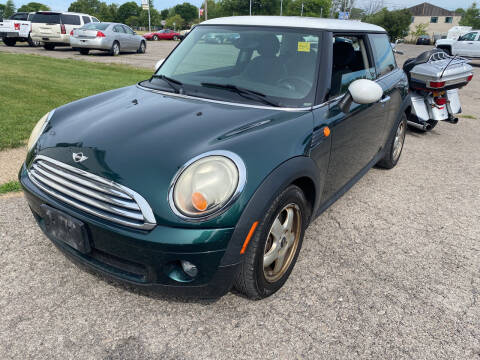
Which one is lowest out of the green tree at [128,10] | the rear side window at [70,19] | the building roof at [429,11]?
the rear side window at [70,19]

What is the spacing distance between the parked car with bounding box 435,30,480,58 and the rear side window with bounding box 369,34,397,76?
794 inches

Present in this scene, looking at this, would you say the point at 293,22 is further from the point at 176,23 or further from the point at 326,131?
the point at 176,23

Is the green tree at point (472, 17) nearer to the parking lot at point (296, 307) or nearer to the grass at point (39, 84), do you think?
the grass at point (39, 84)

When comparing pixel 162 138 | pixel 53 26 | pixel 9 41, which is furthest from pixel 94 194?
pixel 9 41

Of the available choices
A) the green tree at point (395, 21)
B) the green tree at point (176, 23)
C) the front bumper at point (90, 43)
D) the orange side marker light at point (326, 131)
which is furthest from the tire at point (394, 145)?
the green tree at point (176, 23)

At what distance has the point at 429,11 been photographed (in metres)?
84.1

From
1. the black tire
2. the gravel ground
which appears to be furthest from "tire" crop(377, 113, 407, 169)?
the black tire

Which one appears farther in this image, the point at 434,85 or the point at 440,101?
the point at 440,101

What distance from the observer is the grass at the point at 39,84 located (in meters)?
5.59

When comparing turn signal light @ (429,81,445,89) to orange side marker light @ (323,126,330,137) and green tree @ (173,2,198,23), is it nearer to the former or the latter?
orange side marker light @ (323,126,330,137)

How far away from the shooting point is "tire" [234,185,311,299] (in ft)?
6.59

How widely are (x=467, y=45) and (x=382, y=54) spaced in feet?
71.8

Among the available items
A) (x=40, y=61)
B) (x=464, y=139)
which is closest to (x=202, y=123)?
(x=464, y=139)

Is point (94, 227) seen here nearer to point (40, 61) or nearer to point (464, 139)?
point (464, 139)
